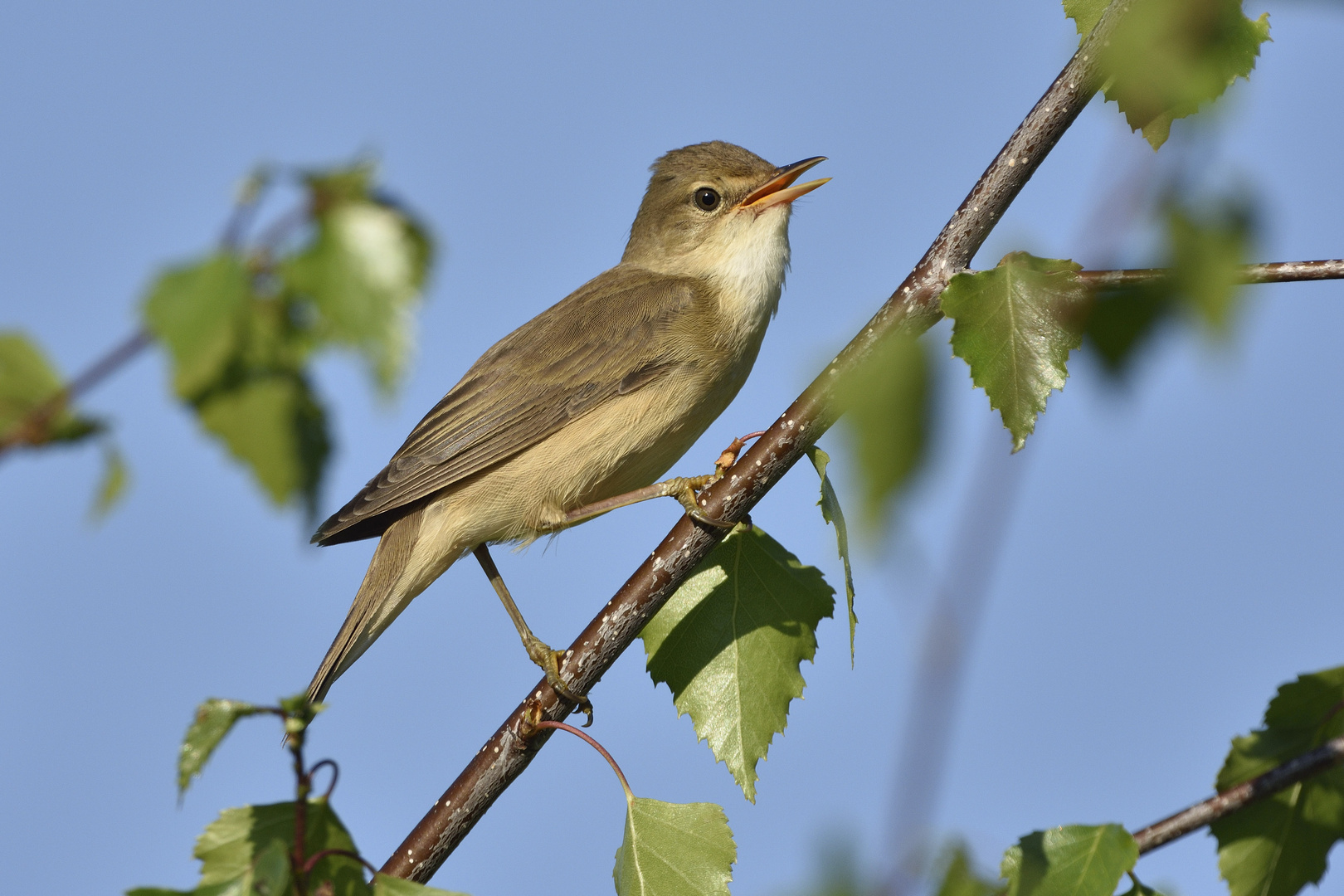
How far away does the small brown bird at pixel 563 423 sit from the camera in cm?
517

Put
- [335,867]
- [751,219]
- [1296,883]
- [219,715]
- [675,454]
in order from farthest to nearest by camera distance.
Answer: [751,219] < [675,454] < [1296,883] < [335,867] < [219,715]

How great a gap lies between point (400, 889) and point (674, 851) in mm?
853

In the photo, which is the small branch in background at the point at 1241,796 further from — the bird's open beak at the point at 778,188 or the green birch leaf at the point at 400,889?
the bird's open beak at the point at 778,188

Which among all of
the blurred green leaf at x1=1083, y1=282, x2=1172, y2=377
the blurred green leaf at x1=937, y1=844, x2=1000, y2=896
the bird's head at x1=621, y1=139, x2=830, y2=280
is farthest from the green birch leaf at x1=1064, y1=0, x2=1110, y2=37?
the bird's head at x1=621, y1=139, x2=830, y2=280

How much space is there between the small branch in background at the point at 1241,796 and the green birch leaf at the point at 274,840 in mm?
1606

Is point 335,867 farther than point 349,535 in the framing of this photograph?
No

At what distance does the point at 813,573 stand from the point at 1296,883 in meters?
1.47

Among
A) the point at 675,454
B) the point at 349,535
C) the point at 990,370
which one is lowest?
the point at 990,370

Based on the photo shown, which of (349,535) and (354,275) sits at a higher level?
(349,535)

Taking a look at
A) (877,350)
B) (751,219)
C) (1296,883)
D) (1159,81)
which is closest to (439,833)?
(1296,883)

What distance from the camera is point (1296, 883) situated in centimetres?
258

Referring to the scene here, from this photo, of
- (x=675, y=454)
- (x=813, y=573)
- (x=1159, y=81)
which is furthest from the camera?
(x=675, y=454)

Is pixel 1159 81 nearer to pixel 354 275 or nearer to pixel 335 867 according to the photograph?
pixel 354 275

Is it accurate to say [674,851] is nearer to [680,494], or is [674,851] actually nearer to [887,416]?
[680,494]
